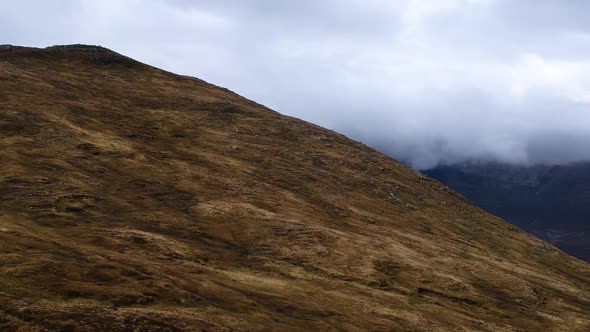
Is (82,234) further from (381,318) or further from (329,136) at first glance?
(329,136)

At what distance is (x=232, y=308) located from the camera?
32.4 m

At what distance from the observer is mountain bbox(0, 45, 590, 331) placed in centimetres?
3109

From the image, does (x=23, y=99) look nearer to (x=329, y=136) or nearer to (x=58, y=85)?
(x=58, y=85)

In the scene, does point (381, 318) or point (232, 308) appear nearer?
point (232, 308)

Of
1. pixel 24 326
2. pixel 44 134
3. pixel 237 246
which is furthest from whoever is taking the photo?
pixel 44 134

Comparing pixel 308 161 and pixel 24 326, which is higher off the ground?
pixel 308 161

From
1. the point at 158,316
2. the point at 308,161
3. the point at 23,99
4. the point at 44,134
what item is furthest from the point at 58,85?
the point at 158,316

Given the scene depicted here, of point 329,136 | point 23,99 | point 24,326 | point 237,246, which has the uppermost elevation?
point 329,136

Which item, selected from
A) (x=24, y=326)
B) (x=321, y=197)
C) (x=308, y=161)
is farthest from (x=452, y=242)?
(x=24, y=326)

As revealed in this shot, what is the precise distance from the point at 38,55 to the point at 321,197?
57.4 m

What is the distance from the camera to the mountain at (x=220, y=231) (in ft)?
102

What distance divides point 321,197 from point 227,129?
929 inches

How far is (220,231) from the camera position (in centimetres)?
4891

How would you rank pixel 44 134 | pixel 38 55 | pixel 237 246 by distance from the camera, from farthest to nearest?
1. pixel 38 55
2. pixel 44 134
3. pixel 237 246
